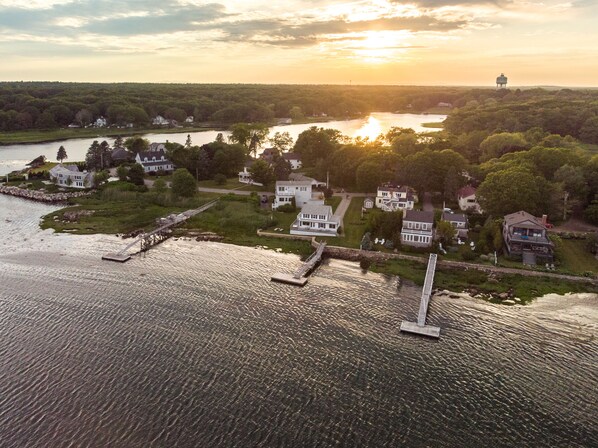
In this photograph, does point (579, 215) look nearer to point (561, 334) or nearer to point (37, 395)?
point (561, 334)

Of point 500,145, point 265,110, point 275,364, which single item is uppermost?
point 265,110

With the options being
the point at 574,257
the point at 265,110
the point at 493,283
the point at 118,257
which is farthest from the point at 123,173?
the point at 265,110

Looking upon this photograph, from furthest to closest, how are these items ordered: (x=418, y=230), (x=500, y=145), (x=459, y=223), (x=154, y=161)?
1. (x=154, y=161)
2. (x=500, y=145)
3. (x=459, y=223)
4. (x=418, y=230)

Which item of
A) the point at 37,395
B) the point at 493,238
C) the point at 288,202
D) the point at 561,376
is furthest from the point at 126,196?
the point at 561,376

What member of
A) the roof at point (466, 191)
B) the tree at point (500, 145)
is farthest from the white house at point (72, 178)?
the tree at point (500, 145)

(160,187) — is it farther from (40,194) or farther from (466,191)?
(466,191)

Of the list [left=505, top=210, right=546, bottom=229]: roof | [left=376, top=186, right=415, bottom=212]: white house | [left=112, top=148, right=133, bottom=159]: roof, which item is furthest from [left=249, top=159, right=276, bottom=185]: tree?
[left=505, top=210, right=546, bottom=229]: roof
